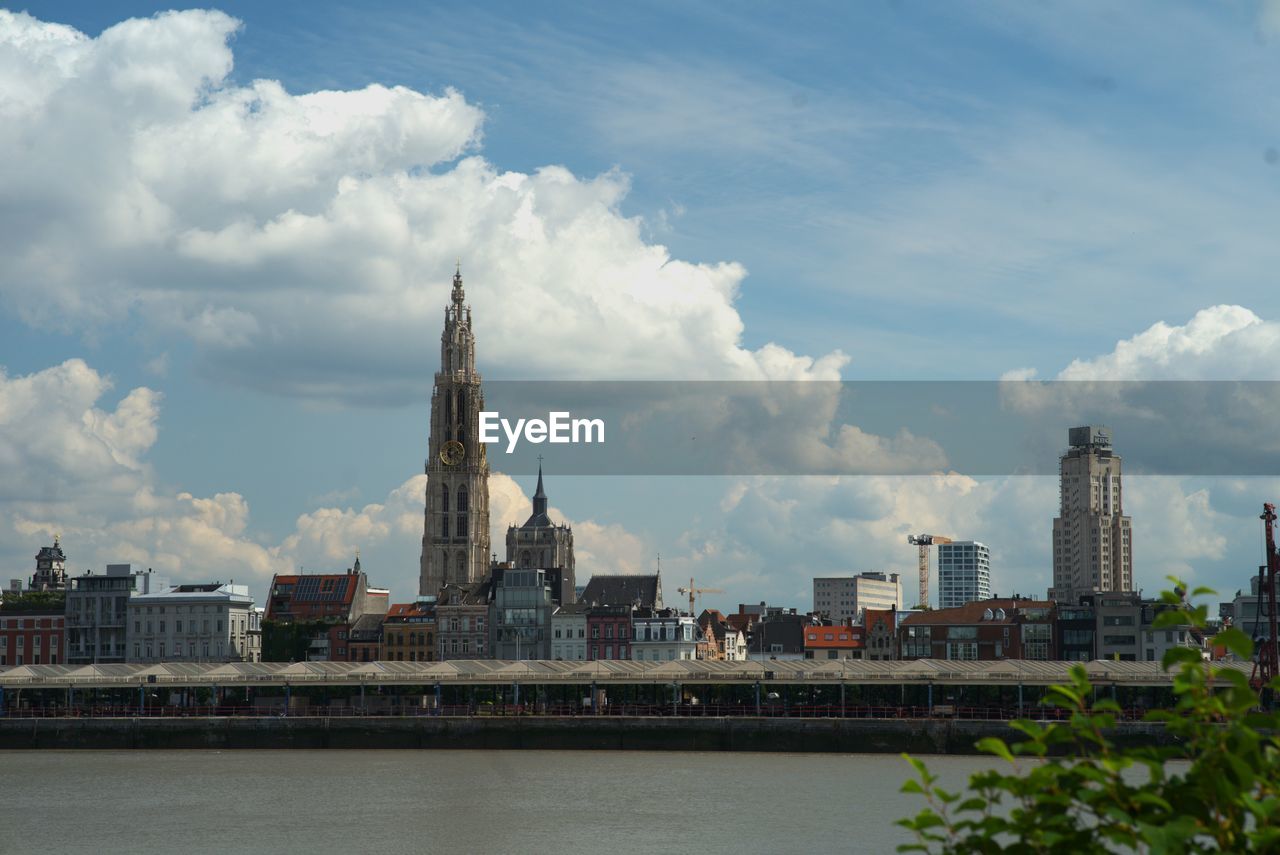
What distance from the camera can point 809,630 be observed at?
174000 mm

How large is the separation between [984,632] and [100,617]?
8042 centimetres

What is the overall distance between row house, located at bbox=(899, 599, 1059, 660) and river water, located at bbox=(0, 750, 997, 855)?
5972 cm

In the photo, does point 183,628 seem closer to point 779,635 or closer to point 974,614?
point 779,635

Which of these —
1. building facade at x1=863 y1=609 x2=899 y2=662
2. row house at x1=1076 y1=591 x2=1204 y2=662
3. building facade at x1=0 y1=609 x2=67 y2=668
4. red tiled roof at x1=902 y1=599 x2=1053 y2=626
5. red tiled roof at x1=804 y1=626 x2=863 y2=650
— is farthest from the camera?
red tiled roof at x1=804 y1=626 x2=863 y2=650

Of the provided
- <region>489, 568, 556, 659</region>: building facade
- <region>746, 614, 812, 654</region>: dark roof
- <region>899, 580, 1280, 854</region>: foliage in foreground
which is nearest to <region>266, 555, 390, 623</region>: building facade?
<region>489, 568, 556, 659</region>: building facade

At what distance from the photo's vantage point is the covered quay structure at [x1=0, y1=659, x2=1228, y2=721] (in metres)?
108

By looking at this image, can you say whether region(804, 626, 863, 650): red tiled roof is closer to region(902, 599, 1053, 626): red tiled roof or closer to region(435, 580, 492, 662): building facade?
region(902, 599, 1053, 626): red tiled roof

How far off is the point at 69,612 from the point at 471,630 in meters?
37.0

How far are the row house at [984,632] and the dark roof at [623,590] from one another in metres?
24.2

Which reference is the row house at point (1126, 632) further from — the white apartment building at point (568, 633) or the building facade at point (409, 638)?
the building facade at point (409, 638)

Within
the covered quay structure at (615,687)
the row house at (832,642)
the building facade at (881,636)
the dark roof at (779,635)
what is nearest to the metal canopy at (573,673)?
the covered quay structure at (615,687)

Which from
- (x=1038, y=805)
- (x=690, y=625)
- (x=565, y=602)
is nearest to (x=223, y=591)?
(x=565, y=602)

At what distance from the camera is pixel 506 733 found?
103938 millimetres

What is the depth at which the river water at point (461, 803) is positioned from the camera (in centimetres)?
5494
